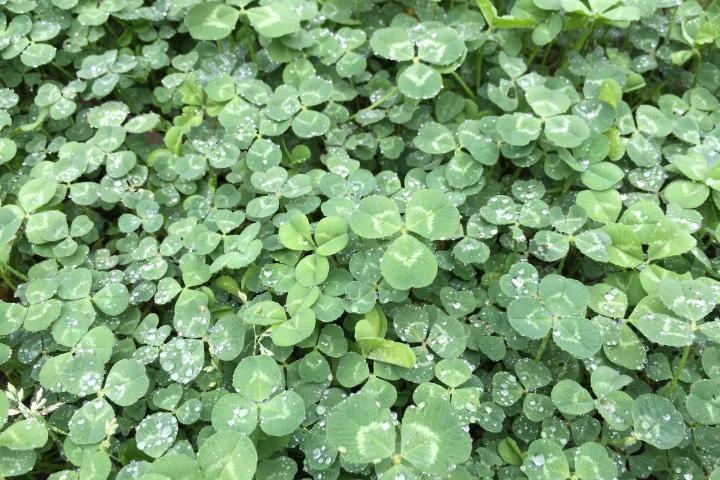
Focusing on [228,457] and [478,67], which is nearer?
[228,457]

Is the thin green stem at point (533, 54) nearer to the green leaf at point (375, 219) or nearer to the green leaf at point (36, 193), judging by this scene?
the green leaf at point (375, 219)

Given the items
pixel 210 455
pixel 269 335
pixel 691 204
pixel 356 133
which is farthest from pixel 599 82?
pixel 210 455

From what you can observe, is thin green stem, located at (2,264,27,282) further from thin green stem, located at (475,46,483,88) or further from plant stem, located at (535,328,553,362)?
thin green stem, located at (475,46,483,88)

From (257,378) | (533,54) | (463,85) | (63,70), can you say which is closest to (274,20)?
(463,85)

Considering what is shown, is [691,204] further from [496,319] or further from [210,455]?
[210,455]

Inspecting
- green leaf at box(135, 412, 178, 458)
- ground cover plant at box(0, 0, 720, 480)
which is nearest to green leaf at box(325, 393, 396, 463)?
ground cover plant at box(0, 0, 720, 480)

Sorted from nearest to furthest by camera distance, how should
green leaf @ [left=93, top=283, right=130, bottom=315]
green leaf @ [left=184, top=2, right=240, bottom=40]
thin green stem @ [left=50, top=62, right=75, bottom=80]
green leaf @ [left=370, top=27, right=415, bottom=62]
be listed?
green leaf @ [left=93, top=283, right=130, bottom=315], green leaf @ [left=370, top=27, right=415, bottom=62], green leaf @ [left=184, top=2, right=240, bottom=40], thin green stem @ [left=50, top=62, right=75, bottom=80]

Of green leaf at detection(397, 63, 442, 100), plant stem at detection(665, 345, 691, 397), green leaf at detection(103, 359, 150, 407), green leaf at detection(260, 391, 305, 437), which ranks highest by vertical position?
green leaf at detection(397, 63, 442, 100)

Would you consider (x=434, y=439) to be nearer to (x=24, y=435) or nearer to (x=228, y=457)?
(x=228, y=457)

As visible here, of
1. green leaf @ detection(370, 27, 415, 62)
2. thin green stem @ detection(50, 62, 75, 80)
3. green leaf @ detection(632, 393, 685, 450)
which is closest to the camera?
green leaf @ detection(632, 393, 685, 450)
